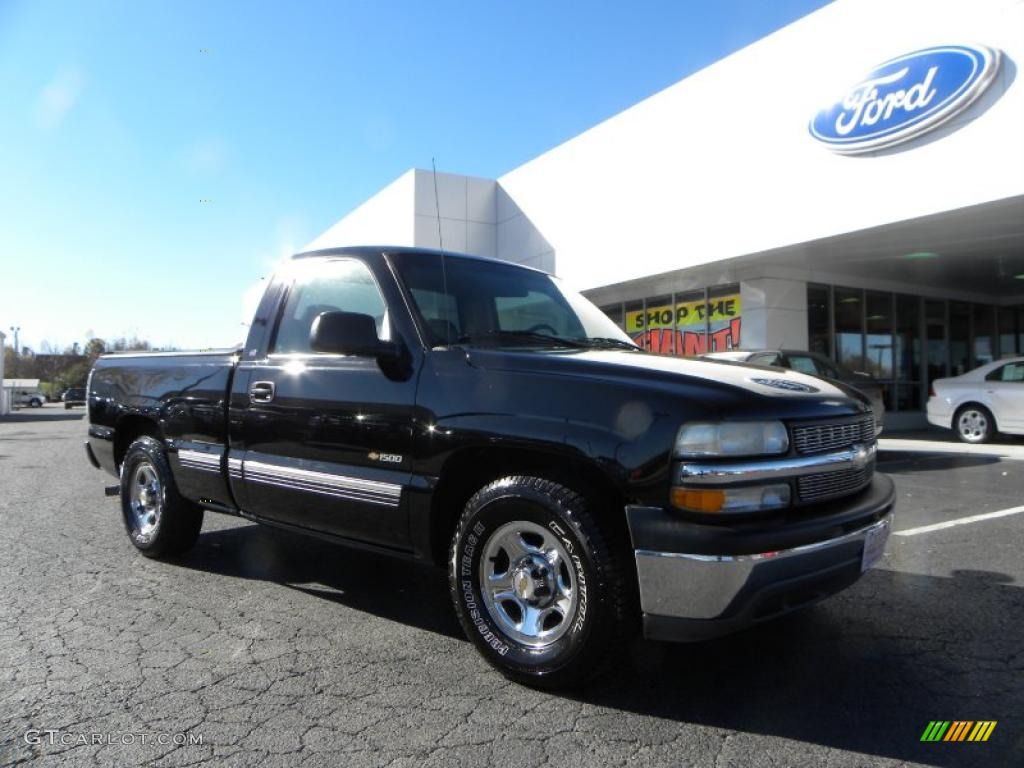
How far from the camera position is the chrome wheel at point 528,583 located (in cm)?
272

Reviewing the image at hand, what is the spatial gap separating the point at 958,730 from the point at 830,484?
911 mm

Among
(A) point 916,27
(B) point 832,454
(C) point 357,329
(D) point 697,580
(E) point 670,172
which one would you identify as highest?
(A) point 916,27

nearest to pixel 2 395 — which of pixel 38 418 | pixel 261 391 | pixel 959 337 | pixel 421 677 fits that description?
pixel 38 418

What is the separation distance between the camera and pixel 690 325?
15.9 m

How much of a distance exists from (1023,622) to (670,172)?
11.8m

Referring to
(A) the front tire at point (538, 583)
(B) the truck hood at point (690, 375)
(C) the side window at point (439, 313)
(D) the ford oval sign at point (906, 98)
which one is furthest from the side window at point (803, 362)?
(A) the front tire at point (538, 583)

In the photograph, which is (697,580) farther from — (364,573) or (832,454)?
(364,573)

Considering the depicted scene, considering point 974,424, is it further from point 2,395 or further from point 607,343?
point 2,395

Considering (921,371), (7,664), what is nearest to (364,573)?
(7,664)

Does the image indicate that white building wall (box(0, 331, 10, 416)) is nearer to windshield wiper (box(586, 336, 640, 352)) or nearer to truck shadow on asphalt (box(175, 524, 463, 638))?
truck shadow on asphalt (box(175, 524, 463, 638))

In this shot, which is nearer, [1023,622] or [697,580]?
[697,580]

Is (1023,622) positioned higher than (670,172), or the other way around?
(670,172)

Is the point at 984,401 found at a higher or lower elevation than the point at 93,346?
lower

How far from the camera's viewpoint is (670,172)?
551 inches
